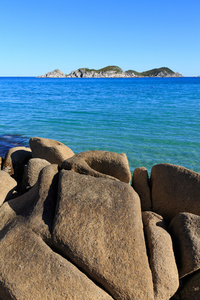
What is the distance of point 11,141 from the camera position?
466 inches

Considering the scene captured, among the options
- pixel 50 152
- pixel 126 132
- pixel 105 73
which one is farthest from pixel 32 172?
pixel 105 73

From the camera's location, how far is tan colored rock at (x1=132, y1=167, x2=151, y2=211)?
172 inches

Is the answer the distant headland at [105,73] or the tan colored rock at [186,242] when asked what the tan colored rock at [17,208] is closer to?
the tan colored rock at [186,242]

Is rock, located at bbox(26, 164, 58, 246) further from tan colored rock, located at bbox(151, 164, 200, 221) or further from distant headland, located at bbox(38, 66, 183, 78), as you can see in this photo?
distant headland, located at bbox(38, 66, 183, 78)

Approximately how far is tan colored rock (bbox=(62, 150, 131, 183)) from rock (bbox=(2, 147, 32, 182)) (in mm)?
2425

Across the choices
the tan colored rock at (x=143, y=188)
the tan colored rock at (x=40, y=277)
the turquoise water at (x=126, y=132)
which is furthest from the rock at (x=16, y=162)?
the tan colored rock at (x=40, y=277)

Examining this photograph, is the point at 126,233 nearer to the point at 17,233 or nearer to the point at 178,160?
the point at 17,233

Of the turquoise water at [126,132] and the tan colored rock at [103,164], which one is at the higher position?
the tan colored rock at [103,164]

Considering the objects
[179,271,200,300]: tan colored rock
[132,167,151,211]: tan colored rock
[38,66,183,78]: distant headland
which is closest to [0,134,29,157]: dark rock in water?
[132,167,151,211]: tan colored rock

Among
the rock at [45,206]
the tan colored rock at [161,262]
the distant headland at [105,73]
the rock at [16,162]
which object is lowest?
the distant headland at [105,73]

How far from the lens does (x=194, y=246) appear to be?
10.2 ft

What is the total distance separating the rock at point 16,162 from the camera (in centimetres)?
660

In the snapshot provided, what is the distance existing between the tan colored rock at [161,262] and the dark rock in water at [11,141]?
8.08m

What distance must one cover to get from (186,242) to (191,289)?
48 centimetres
